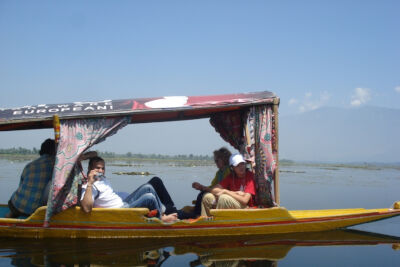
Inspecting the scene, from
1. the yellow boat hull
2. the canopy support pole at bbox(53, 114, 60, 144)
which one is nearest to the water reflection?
the yellow boat hull

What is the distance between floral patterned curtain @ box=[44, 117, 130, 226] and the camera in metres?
5.18

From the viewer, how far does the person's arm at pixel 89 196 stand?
5.13m

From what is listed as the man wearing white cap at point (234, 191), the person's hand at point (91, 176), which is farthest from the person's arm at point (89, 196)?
the man wearing white cap at point (234, 191)

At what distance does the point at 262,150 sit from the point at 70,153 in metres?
3.07

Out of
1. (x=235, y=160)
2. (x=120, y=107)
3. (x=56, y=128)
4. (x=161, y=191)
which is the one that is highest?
(x=120, y=107)

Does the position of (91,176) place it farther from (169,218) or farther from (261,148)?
(261,148)

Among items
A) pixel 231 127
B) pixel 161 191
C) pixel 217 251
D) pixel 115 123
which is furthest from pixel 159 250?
pixel 231 127

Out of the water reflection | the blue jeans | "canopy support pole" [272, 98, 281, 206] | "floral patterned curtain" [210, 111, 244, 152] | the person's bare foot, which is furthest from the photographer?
"floral patterned curtain" [210, 111, 244, 152]

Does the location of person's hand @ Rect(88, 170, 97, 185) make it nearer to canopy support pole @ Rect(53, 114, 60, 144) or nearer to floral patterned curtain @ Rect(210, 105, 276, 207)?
canopy support pole @ Rect(53, 114, 60, 144)

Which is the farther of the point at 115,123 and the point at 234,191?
the point at 234,191

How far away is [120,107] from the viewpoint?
5672 millimetres

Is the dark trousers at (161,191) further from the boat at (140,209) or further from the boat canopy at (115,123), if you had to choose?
the boat canopy at (115,123)

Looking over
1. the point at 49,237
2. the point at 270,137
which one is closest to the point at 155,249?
the point at 49,237

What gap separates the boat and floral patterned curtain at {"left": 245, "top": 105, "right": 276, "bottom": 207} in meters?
0.02
